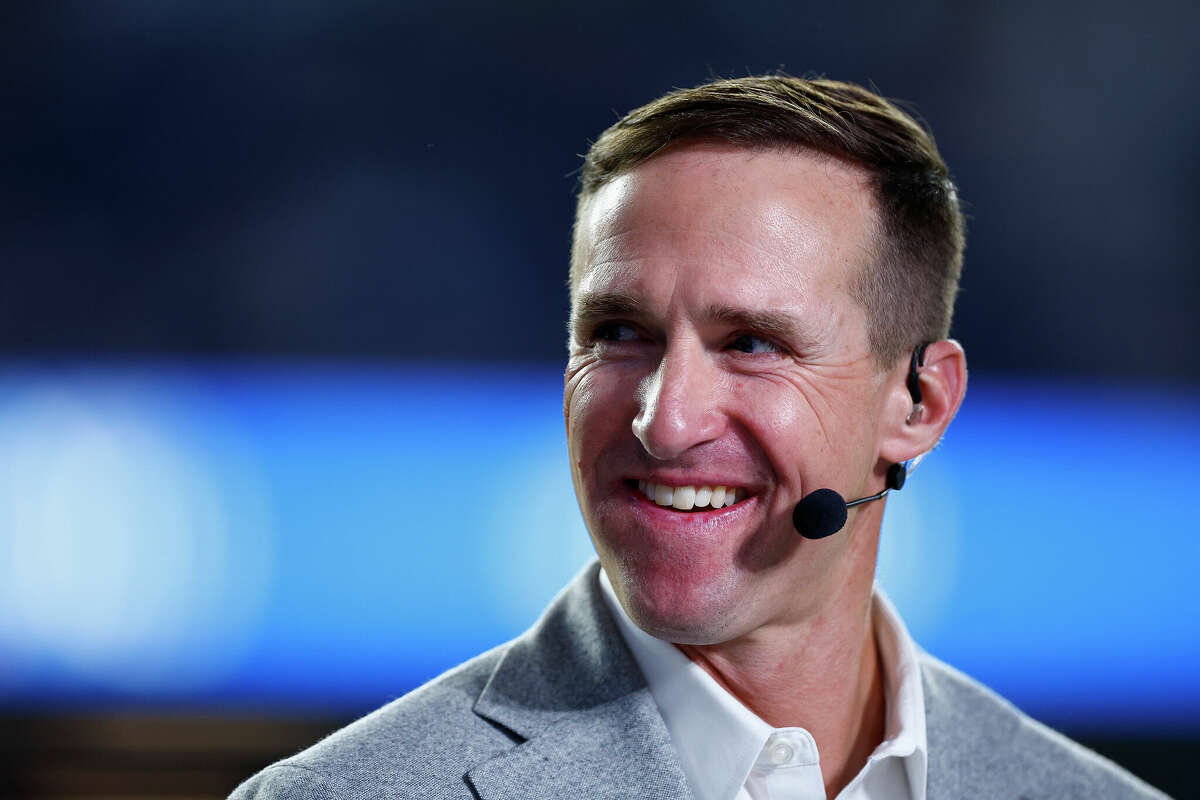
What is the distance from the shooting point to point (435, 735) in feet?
5.38

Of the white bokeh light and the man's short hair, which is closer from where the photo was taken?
the man's short hair

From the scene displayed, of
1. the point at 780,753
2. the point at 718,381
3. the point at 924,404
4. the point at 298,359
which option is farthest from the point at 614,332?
the point at 298,359

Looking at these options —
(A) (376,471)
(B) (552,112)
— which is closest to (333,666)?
(A) (376,471)

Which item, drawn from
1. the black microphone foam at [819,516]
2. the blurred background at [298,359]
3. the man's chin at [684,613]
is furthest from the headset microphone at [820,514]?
the blurred background at [298,359]

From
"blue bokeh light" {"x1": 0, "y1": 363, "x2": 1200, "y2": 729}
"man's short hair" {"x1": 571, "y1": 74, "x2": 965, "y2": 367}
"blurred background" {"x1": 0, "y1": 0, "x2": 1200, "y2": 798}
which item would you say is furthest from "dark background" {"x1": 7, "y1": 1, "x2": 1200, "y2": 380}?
"man's short hair" {"x1": 571, "y1": 74, "x2": 965, "y2": 367}

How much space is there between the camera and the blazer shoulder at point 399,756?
1546 millimetres

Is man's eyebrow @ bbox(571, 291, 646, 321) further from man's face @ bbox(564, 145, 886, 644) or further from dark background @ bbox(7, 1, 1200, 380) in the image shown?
dark background @ bbox(7, 1, 1200, 380)

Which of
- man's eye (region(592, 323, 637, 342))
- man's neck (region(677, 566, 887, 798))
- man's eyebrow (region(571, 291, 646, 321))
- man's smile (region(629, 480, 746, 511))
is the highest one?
man's eyebrow (region(571, 291, 646, 321))

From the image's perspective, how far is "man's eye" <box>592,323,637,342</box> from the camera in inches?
67.6

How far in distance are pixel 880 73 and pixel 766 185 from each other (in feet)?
7.70

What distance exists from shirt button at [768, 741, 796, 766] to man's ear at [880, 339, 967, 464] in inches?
17.2

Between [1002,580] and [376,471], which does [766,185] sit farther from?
[1002,580]

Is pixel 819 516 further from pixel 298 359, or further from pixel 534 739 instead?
pixel 298 359

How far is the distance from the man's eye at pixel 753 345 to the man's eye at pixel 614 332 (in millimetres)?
139
